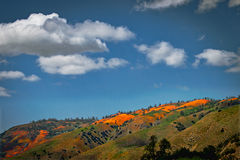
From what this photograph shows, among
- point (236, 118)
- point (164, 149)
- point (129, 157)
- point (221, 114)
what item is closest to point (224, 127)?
point (236, 118)

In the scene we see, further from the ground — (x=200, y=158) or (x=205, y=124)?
(x=205, y=124)

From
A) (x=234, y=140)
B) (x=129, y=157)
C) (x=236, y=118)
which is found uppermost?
(x=236, y=118)

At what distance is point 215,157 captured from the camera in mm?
99625

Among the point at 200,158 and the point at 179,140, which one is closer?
the point at 200,158

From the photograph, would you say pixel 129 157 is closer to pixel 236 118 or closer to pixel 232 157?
pixel 236 118

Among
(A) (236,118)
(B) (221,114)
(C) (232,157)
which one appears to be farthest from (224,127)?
(C) (232,157)

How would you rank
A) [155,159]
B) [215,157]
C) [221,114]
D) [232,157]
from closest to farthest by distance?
[232,157] → [215,157] → [155,159] → [221,114]

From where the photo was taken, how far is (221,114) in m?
170

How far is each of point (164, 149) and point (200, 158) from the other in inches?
2124

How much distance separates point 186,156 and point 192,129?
81.4 meters

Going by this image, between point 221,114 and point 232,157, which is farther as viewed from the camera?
point 221,114

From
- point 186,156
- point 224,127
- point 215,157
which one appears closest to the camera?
point 215,157

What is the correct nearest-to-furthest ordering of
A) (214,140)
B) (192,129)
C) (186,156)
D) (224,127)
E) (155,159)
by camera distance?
(186,156), (214,140), (224,127), (155,159), (192,129)

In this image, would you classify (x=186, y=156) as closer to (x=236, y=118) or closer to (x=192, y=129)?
(x=236, y=118)
